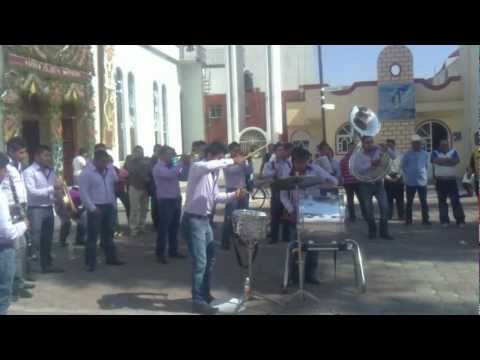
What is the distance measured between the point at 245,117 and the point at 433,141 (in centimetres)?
1705

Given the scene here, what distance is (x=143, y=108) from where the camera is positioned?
83.3 feet

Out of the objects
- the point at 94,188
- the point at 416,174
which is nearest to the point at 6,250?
the point at 94,188

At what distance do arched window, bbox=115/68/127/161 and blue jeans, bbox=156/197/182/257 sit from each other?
1257cm

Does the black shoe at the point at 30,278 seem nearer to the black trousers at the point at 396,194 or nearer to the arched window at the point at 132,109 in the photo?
the black trousers at the point at 396,194

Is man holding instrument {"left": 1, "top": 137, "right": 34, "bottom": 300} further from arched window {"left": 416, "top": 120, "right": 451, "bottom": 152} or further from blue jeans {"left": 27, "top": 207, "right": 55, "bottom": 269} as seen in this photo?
arched window {"left": 416, "top": 120, "right": 451, "bottom": 152}

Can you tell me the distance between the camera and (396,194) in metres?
13.6

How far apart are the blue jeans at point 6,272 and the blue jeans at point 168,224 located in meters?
3.85

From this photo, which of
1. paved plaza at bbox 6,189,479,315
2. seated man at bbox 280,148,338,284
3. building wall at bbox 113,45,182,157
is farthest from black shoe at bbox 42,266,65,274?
building wall at bbox 113,45,182,157

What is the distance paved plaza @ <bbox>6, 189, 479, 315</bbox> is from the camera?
23.5 ft

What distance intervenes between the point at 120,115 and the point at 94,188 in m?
13.7

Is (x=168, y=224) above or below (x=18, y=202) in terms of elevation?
below

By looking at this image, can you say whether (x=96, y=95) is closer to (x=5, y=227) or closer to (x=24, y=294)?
(x=24, y=294)

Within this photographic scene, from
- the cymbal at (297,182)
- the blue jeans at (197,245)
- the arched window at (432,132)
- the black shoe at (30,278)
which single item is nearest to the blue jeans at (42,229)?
the black shoe at (30,278)
